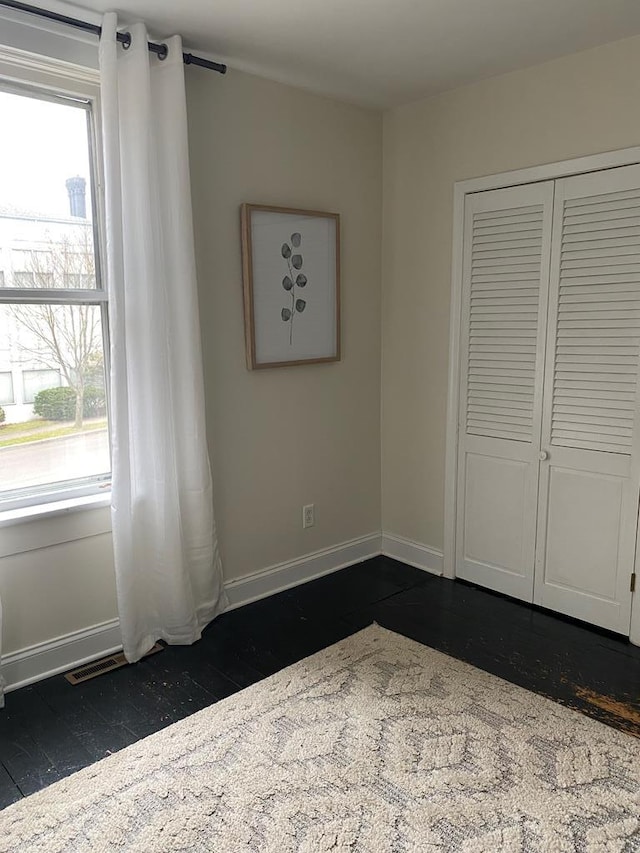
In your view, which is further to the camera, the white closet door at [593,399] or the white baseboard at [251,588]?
the white closet door at [593,399]

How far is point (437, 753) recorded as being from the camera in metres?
2.05

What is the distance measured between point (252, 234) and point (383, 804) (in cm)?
224

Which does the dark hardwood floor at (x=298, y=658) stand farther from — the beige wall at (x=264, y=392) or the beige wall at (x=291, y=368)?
the beige wall at (x=291, y=368)

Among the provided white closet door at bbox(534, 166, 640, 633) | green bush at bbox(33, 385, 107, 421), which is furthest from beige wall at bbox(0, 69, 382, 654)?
white closet door at bbox(534, 166, 640, 633)

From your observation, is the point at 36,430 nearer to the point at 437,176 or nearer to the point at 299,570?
the point at 299,570

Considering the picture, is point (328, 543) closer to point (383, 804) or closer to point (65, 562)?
point (65, 562)

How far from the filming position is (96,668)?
2584 millimetres

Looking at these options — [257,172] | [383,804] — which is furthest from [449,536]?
[257,172]

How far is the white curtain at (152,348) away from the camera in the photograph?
2.41m

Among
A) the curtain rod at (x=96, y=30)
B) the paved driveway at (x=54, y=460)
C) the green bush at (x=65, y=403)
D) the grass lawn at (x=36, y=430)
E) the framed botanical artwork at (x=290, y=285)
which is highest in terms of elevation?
the curtain rod at (x=96, y=30)

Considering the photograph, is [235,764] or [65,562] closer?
[235,764]

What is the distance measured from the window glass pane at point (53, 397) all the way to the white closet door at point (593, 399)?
6.33 feet

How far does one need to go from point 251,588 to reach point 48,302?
159 cm

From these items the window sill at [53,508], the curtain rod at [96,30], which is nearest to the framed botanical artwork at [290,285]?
the curtain rod at [96,30]
